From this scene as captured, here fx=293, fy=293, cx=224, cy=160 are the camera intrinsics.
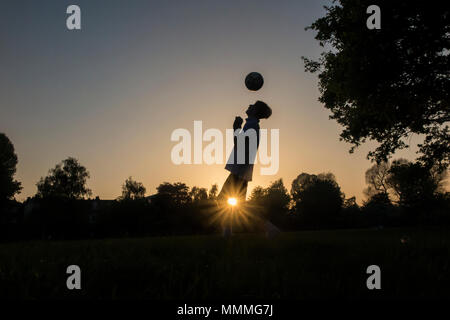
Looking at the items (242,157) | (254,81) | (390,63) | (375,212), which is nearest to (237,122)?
(242,157)

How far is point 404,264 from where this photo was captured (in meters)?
4.41

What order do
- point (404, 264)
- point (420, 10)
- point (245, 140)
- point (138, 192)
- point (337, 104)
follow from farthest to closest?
point (138, 192) → point (337, 104) → point (420, 10) → point (245, 140) → point (404, 264)

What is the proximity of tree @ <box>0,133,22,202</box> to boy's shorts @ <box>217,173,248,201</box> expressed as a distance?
4356 cm

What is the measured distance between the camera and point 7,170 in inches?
1630


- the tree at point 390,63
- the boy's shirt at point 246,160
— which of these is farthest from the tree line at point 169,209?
the boy's shirt at point 246,160

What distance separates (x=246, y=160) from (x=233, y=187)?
80cm

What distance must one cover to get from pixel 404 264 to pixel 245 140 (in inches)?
184

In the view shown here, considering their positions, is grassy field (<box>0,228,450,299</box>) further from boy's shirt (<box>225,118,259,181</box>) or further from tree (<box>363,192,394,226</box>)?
tree (<box>363,192,394,226</box>)

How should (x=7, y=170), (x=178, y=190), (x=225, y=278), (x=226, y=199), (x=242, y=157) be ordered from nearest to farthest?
(x=225, y=278) < (x=242, y=157) < (x=226, y=199) < (x=7, y=170) < (x=178, y=190)

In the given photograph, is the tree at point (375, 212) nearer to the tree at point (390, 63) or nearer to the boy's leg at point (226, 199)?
Result: the tree at point (390, 63)

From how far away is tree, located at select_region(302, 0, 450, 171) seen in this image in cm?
1243

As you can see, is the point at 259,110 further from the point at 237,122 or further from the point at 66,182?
the point at 66,182
